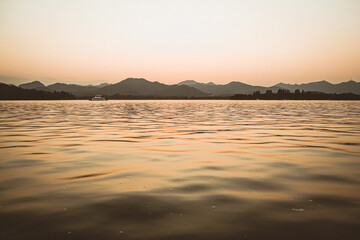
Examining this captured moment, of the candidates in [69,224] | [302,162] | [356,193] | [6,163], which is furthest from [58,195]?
[302,162]

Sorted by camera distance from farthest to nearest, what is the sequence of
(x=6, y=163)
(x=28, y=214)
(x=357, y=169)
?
1. (x=6, y=163)
2. (x=357, y=169)
3. (x=28, y=214)

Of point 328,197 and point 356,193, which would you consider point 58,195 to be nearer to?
point 328,197

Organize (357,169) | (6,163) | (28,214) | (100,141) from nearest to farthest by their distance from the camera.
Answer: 1. (28,214)
2. (357,169)
3. (6,163)
4. (100,141)

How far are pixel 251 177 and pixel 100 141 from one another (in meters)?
11.0

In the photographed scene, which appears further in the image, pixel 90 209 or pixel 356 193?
pixel 356 193

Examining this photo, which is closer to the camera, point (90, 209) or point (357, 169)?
point (90, 209)

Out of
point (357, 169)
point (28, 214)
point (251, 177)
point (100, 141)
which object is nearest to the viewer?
point (28, 214)

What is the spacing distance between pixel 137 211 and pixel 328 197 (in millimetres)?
4810

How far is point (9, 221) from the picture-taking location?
19.9ft

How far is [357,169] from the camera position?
10.9m

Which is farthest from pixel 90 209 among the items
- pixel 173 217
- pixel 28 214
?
pixel 173 217

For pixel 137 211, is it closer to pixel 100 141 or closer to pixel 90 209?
pixel 90 209

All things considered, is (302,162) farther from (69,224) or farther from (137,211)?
(69,224)

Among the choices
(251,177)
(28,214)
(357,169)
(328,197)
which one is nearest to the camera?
(28,214)
